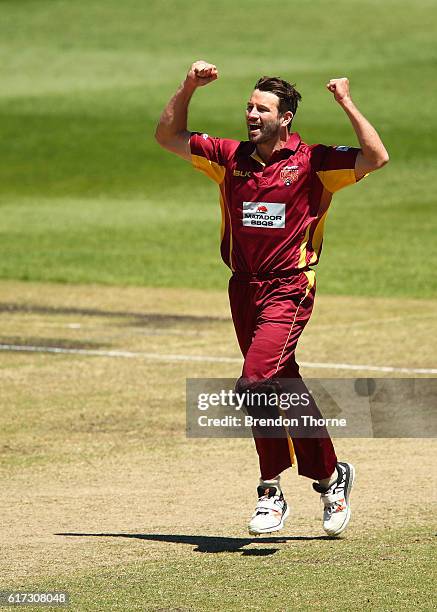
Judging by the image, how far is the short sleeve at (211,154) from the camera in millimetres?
8289

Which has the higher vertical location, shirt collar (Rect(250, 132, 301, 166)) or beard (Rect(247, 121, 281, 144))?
beard (Rect(247, 121, 281, 144))

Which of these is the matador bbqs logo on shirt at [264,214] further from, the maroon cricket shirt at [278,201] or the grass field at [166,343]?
the grass field at [166,343]

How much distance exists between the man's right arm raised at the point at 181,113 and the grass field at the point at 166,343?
2.30 m

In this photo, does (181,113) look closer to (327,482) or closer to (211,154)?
(211,154)

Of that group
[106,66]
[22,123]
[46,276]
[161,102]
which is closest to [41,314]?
[46,276]

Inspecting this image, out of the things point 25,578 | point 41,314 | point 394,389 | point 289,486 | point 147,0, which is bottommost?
point 147,0

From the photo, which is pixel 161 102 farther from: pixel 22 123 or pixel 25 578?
pixel 25 578

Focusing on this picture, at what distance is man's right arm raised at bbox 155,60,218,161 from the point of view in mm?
8203

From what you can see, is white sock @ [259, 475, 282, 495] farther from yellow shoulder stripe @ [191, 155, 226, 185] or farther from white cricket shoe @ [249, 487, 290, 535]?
yellow shoulder stripe @ [191, 155, 226, 185]

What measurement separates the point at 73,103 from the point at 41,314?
31077 mm

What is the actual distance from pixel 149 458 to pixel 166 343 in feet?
18.0

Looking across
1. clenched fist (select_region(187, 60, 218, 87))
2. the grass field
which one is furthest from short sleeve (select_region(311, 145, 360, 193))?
the grass field

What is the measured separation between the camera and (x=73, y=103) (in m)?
48.9

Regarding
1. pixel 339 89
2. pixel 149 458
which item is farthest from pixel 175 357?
pixel 339 89
